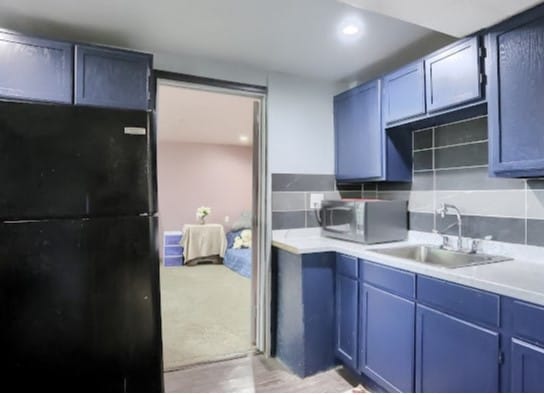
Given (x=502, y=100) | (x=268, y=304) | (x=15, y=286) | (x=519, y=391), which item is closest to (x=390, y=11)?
(x=502, y=100)

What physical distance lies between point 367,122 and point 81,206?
77.4 inches

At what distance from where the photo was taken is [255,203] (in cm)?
281

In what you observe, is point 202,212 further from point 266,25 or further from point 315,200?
point 266,25

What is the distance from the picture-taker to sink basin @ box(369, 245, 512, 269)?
203 cm

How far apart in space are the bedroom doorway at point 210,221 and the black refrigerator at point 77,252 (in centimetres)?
46

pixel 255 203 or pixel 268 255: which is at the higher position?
pixel 255 203

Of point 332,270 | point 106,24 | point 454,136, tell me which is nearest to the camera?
point 106,24

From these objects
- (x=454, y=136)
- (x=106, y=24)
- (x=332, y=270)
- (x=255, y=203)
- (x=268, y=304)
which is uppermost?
(x=106, y=24)

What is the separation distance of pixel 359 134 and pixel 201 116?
2482 mm

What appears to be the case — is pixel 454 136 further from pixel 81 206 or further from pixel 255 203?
pixel 81 206

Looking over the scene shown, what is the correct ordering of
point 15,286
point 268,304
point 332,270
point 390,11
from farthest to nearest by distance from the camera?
point 268,304 < point 332,270 < point 390,11 < point 15,286

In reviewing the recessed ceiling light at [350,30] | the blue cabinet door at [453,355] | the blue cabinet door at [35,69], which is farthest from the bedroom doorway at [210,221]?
the blue cabinet door at [453,355]

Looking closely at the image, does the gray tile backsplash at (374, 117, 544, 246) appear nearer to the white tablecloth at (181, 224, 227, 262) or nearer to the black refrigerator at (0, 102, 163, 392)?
the black refrigerator at (0, 102, 163, 392)

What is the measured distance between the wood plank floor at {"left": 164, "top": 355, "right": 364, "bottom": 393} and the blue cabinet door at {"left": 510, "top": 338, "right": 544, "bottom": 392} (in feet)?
3.56
